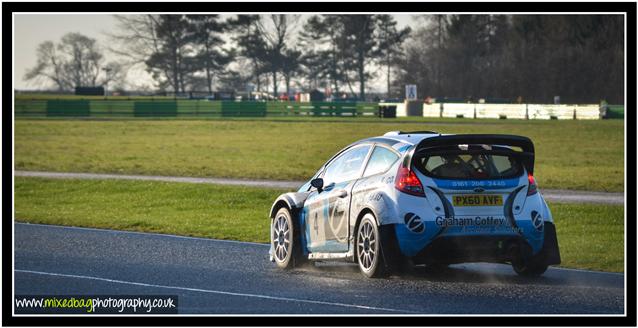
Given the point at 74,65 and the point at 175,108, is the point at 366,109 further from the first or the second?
the point at 74,65

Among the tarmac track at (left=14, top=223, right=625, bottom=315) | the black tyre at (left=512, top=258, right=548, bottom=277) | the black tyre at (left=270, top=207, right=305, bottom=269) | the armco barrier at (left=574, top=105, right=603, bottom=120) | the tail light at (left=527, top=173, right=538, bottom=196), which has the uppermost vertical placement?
the armco barrier at (left=574, top=105, right=603, bottom=120)

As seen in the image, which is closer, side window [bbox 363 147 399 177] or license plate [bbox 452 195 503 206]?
license plate [bbox 452 195 503 206]

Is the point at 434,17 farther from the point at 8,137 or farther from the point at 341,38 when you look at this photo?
the point at 8,137

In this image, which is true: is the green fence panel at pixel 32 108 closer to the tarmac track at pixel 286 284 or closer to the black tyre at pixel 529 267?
the tarmac track at pixel 286 284

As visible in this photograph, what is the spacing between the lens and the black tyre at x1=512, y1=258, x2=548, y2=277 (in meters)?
10.5

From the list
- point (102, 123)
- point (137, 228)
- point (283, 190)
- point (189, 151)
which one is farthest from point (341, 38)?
point (137, 228)

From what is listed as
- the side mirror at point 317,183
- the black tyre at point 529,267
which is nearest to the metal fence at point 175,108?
the side mirror at point 317,183

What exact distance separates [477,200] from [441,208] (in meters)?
0.36

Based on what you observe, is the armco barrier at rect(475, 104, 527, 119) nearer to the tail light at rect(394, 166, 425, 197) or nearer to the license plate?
the license plate

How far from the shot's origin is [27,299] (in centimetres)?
963

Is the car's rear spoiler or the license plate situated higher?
the car's rear spoiler

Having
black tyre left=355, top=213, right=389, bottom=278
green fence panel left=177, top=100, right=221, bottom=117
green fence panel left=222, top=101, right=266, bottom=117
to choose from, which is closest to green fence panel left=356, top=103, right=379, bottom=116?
green fence panel left=222, top=101, right=266, bottom=117

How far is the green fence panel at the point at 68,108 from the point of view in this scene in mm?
70625

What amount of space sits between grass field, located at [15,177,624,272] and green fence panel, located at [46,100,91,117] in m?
44.6
